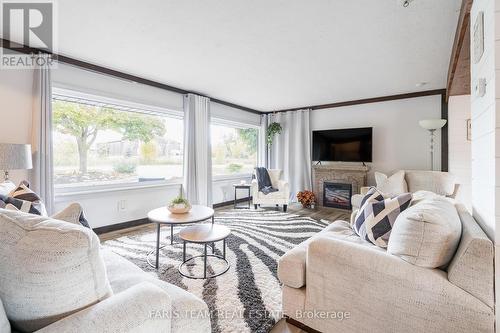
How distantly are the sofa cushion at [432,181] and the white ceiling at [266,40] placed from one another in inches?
55.4

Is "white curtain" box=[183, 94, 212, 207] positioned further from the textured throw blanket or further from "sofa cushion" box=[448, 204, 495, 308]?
"sofa cushion" box=[448, 204, 495, 308]

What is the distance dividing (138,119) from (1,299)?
3.57 meters

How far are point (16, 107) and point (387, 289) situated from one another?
377cm

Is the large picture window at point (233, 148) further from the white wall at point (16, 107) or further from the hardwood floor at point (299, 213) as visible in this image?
the white wall at point (16, 107)

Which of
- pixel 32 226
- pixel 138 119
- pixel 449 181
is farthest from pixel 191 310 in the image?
pixel 449 181

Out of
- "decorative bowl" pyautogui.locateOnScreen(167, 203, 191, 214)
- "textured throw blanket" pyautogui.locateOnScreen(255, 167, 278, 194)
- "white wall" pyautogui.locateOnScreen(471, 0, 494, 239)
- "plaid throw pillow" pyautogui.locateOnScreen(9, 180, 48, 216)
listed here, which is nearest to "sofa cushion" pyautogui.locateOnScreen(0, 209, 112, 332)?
"plaid throw pillow" pyautogui.locateOnScreen(9, 180, 48, 216)

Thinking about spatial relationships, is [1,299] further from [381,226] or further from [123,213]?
[123,213]

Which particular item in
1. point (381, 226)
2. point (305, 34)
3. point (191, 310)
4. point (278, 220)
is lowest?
point (278, 220)

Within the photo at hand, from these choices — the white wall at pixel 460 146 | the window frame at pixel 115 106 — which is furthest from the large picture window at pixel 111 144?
the white wall at pixel 460 146

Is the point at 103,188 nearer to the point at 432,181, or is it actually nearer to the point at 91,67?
the point at 91,67

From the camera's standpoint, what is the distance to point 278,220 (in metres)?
3.99

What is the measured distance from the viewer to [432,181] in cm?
360

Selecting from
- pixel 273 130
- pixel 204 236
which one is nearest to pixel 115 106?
pixel 204 236

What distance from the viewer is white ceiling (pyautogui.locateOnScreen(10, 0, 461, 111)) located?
6.29ft
